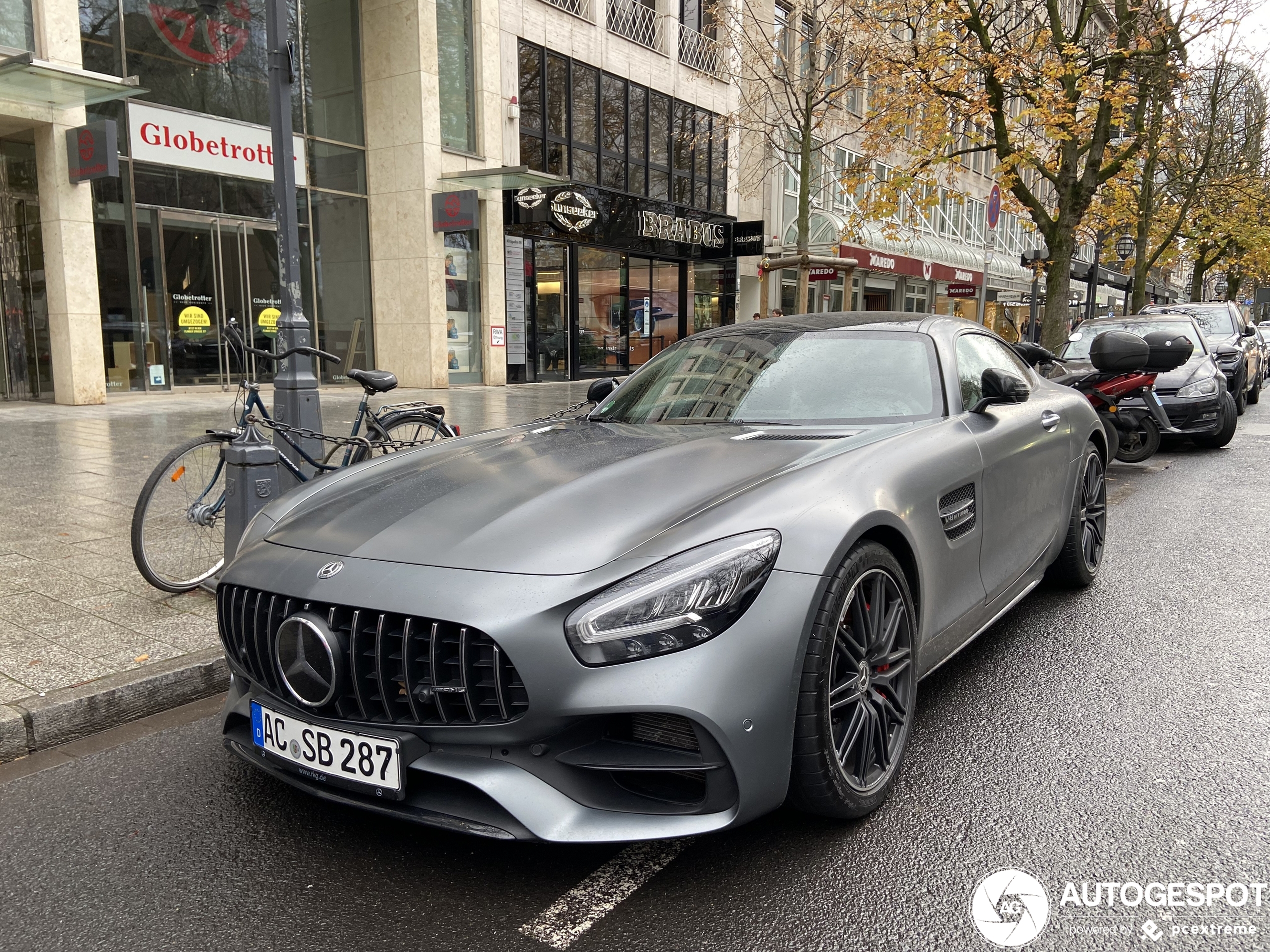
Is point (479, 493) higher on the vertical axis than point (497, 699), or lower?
higher

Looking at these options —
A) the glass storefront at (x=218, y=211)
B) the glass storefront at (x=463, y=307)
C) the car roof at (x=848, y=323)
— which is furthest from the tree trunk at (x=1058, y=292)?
the car roof at (x=848, y=323)

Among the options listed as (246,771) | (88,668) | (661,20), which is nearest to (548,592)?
(246,771)

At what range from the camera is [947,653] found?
329 cm

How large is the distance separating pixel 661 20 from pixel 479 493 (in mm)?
24361

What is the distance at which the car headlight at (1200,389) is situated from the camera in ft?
35.1

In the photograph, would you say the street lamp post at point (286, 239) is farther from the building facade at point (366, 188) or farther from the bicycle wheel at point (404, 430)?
the building facade at point (366, 188)

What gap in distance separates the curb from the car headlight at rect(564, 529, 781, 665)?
7.61 feet

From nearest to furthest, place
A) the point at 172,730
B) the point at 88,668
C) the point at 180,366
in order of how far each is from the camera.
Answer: the point at 172,730 → the point at 88,668 → the point at 180,366

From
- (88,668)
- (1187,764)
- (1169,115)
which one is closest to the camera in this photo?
(1187,764)

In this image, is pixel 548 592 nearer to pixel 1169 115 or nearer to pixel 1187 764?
pixel 1187 764

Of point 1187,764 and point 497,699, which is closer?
point 497,699

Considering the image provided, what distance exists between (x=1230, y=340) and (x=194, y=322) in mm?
16626

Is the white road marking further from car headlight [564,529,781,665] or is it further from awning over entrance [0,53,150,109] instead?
awning over entrance [0,53,150,109]

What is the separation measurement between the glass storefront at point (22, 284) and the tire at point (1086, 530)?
13.8 meters
